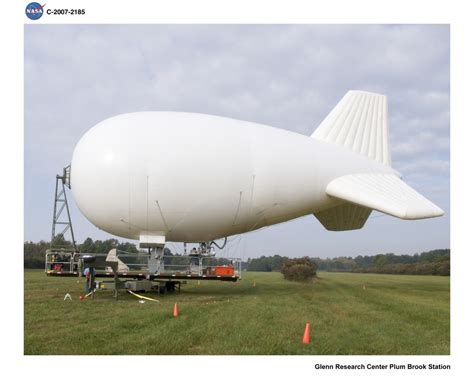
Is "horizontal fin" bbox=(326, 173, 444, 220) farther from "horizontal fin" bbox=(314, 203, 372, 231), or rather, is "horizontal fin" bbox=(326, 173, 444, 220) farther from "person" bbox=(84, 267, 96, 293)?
"person" bbox=(84, 267, 96, 293)

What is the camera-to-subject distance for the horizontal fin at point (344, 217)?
15844 millimetres

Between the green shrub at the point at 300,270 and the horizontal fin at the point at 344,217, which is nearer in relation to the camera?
the horizontal fin at the point at 344,217

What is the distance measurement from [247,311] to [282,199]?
429cm

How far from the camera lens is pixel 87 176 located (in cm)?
1262

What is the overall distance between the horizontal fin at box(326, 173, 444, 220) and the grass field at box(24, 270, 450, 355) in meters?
2.73

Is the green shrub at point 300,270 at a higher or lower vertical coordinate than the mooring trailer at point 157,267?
lower

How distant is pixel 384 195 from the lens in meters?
12.9

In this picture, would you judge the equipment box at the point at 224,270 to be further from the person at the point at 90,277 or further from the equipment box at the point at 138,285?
the person at the point at 90,277

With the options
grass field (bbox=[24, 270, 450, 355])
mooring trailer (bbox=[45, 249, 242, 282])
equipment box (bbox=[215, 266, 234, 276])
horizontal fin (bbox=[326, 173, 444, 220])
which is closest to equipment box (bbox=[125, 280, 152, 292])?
mooring trailer (bbox=[45, 249, 242, 282])

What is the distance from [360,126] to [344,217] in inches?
138

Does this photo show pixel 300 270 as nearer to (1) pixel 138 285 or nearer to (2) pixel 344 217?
(2) pixel 344 217

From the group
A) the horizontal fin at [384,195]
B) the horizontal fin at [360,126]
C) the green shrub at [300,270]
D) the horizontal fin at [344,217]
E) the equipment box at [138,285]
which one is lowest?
the green shrub at [300,270]

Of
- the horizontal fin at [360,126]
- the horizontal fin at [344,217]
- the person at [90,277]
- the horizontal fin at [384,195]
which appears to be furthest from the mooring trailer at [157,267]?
the horizontal fin at [360,126]

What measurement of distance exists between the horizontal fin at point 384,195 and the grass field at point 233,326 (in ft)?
8.97
